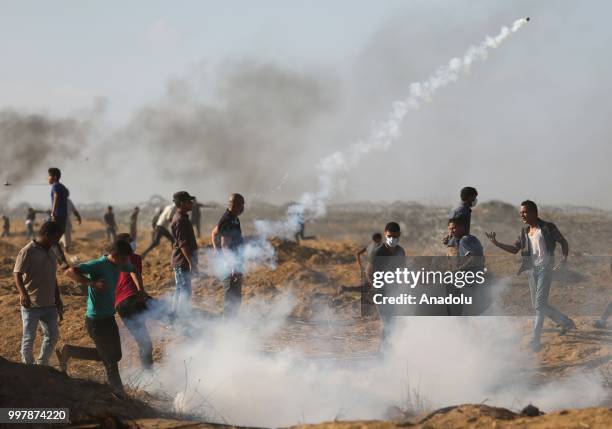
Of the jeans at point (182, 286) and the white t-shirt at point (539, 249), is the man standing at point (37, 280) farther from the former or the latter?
the white t-shirt at point (539, 249)

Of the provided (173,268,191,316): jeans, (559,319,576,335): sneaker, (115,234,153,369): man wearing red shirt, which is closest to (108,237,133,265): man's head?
(115,234,153,369): man wearing red shirt

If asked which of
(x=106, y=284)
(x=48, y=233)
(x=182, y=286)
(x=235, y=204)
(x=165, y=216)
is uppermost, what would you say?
(x=235, y=204)

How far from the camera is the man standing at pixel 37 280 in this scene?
6996 mm

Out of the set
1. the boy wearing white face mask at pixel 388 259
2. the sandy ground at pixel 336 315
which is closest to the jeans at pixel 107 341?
the sandy ground at pixel 336 315

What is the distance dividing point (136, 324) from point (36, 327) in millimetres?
1012

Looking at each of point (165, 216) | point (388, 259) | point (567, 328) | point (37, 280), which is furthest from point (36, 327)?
point (165, 216)

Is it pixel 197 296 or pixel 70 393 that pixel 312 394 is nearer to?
pixel 70 393

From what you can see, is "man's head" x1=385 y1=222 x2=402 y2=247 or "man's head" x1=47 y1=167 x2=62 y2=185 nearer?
"man's head" x1=385 y1=222 x2=402 y2=247

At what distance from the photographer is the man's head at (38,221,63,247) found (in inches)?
276

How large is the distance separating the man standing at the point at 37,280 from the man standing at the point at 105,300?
17.5 inches

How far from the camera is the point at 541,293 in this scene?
867cm

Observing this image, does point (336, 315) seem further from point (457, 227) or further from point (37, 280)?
point (37, 280)

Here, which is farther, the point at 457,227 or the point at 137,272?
the point at 457,227

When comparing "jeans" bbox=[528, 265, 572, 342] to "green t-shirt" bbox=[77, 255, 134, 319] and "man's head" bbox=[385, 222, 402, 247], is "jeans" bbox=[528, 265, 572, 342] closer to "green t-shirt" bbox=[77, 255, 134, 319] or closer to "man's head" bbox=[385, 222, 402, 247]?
"man's head" bbox=[385, 222, 402, 247]
